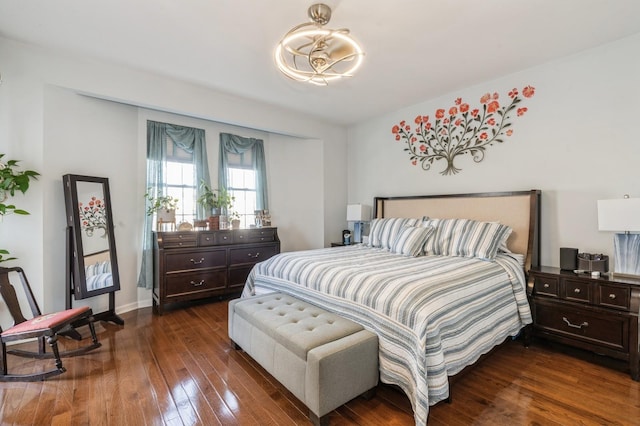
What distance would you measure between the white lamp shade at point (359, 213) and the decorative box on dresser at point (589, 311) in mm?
2429

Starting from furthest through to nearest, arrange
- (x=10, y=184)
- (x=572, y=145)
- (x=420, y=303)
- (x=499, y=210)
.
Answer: (x=499, y=210) < (x=572, y=145) < (x=10, y=184) < (x=420, y=303)

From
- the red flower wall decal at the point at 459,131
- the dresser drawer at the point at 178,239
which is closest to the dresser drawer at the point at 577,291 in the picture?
the red flower wall decal at the point at 459,131

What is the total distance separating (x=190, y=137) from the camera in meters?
4.29

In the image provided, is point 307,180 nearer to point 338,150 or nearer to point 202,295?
point 338,150

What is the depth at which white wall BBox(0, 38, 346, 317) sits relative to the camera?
283 centimetres

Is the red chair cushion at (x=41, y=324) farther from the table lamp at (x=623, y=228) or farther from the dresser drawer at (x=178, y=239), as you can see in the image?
the table lamp at (x=623, y=228)

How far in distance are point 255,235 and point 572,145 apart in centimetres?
393

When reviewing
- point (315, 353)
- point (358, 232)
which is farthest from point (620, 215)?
point (358, 232)

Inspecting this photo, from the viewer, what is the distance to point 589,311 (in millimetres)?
2451

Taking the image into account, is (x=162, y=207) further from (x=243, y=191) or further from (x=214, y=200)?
(x=243, y=191)

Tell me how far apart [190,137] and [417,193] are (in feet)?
11.3

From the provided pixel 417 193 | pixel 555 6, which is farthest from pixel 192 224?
pixel 555 6

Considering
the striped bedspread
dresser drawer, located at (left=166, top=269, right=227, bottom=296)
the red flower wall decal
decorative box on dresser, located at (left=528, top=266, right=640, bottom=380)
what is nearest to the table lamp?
decorative box on dresser, located at (left=528, top=266, right=640, bottom=380)

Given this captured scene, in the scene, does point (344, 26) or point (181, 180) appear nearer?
point (344, 26)
